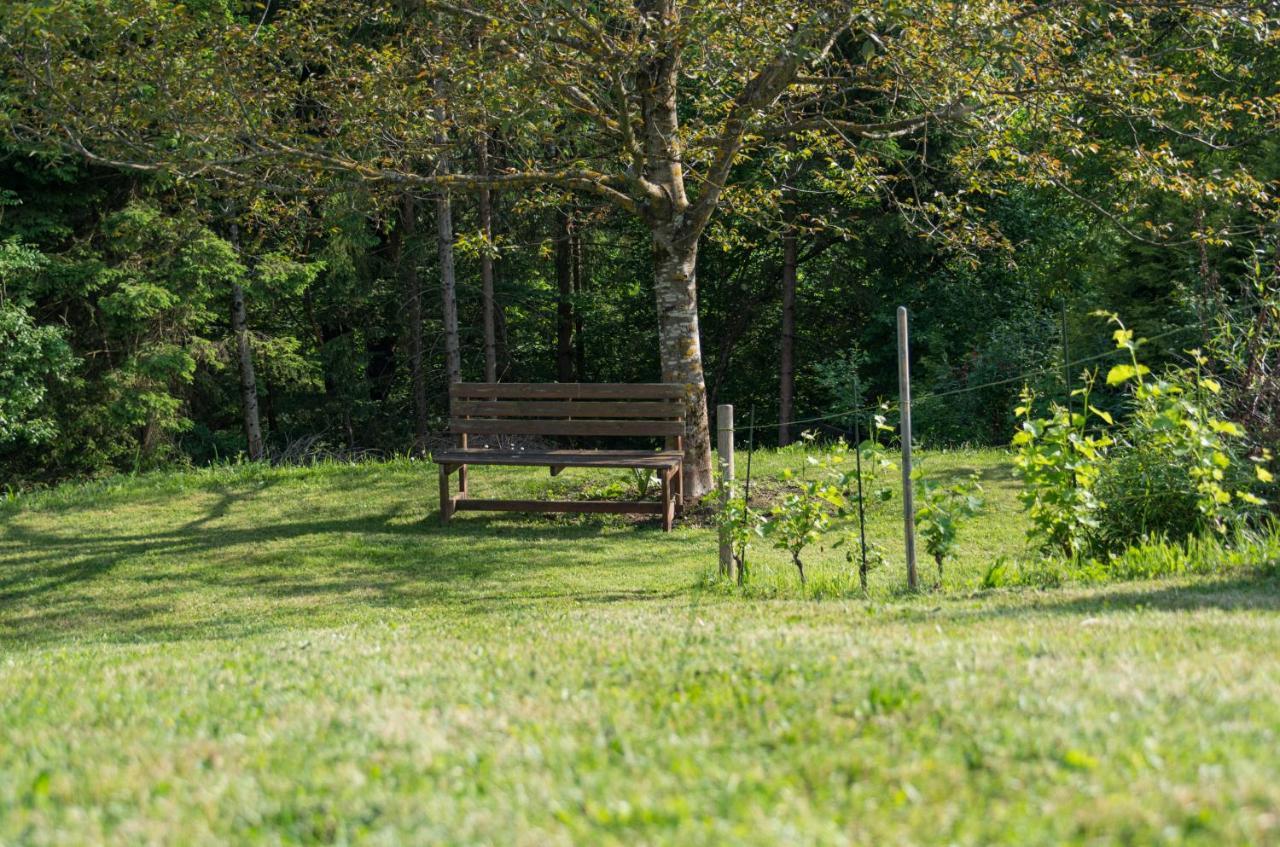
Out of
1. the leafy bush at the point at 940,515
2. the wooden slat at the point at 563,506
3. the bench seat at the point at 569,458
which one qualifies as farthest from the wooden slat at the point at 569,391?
the leafy bush at the point at 940,515

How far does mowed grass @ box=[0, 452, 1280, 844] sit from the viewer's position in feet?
9.15

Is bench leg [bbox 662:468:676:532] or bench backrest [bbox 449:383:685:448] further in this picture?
bench backrest [bbox 449:383:685:448]

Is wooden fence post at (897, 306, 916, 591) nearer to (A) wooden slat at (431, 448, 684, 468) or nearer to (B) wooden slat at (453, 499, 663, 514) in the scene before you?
(A) wooden slat at (431, 448, 684, 468)

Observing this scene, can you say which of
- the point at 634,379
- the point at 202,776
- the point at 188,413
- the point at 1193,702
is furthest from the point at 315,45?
the point at 634,379

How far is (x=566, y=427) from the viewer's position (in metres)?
11.0

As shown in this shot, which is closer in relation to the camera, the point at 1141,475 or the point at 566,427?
the point at 1141,475

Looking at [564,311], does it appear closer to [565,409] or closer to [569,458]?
[565,409]

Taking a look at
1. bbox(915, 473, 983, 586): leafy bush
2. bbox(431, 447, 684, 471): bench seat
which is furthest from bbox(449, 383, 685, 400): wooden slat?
bbox(915, 473, 983, 586): leafy bush

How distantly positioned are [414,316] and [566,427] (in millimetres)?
10313

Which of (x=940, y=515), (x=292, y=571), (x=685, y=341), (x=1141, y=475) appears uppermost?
(x=685, y=341)

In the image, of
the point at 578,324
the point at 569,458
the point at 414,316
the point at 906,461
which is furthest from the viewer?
the point at 578,324

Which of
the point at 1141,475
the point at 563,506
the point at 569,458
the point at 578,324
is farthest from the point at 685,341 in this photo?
the point at 578,324

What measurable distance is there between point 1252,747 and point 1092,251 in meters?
19.5

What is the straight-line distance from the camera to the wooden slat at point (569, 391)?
34.7 ft
